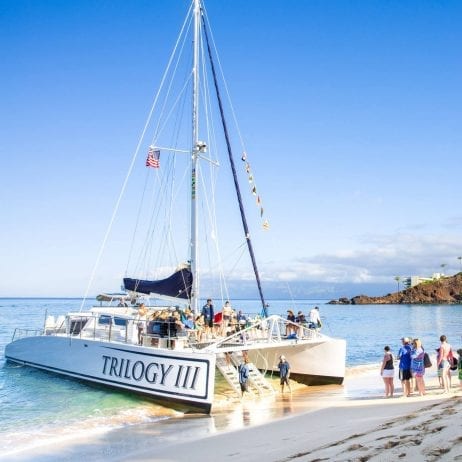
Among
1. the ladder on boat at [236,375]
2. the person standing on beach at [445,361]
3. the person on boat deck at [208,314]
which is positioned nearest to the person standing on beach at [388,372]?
the person standing on beach at [445,361]

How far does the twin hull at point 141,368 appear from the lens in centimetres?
1501

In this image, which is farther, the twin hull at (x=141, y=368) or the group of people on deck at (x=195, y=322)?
the group of people on deck at (x=195, y=322)

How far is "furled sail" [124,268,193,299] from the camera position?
→ 19984 millimetres

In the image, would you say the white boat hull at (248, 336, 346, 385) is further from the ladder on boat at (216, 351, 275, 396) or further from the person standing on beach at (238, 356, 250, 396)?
the person standing on beach at (238, 356, 250, 396)

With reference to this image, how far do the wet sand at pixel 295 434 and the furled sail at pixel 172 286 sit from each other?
4385mm

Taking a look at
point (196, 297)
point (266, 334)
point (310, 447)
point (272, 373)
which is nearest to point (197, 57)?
point (196, 297)

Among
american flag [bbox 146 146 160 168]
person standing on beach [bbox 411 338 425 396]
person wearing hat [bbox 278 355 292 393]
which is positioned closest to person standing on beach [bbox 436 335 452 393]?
person standing on beach [bbox 411 338 425 396]

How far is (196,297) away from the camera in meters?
19.9

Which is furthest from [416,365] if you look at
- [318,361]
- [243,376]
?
[243,376]

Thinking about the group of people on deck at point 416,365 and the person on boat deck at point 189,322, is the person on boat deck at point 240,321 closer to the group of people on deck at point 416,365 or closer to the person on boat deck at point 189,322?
the person on boat deck at point 189,322

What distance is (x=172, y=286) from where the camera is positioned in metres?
20.4

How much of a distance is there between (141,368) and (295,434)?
6.46m

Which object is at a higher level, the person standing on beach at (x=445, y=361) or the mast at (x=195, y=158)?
the mast at (x=195, y=158)

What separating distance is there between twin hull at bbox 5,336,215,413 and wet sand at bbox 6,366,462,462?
2.52ft
